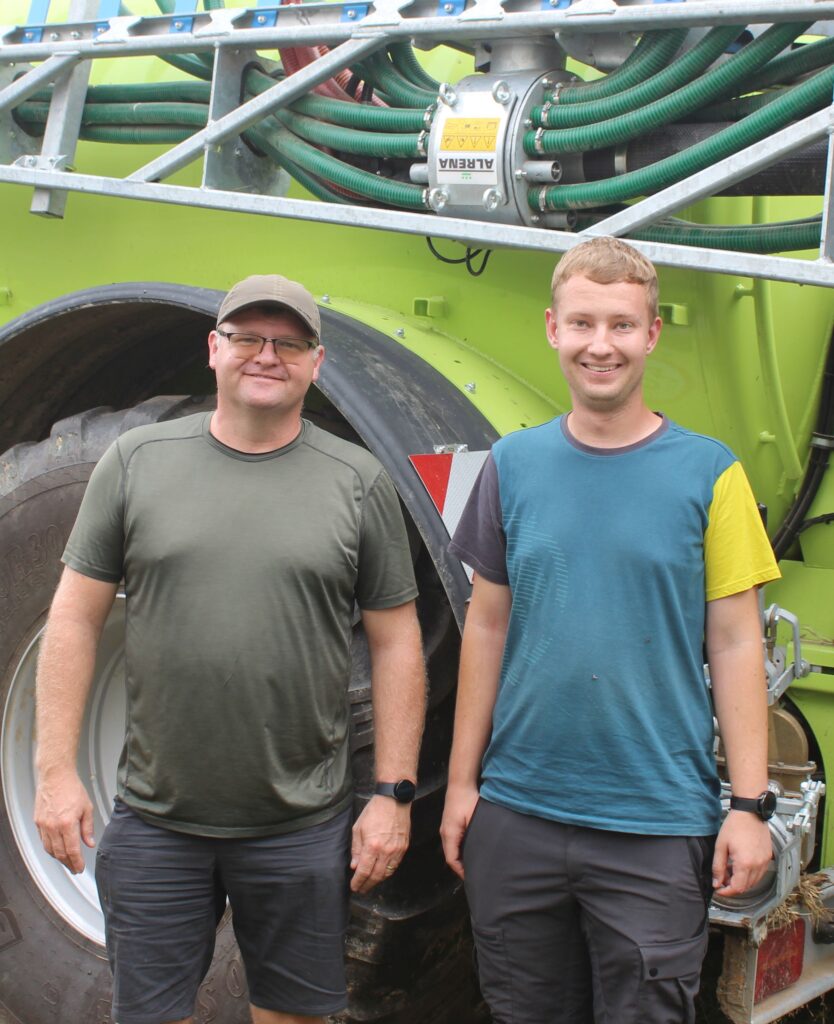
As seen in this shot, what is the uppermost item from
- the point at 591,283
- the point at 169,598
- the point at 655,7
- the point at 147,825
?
the point at 655,7

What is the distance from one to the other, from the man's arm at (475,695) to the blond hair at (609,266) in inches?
22.0

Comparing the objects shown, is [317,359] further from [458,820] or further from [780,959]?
[780,959]

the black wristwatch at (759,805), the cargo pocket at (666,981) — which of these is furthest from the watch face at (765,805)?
the cargo pocket at (666,981)

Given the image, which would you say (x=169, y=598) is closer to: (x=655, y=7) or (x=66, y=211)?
(x=655, y=7)

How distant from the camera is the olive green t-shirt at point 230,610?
237 centimetres

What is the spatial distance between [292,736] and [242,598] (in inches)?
10.9

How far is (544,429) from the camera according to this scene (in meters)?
2.31

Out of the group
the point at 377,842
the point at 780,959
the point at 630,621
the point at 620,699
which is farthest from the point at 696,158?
the point at 780,959

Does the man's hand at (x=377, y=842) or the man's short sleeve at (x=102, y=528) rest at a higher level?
the man's short sleeve at (x=102, y=528)

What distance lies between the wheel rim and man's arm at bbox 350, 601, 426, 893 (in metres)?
1.12

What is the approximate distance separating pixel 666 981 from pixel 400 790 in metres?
0.61

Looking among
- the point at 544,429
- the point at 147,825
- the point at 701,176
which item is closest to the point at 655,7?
the point at 701,176

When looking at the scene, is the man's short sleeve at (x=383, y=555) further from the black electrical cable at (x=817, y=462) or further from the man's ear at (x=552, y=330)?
the black electrical cable at (x=817, y=462)

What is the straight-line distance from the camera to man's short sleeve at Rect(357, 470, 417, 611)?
2.49m
